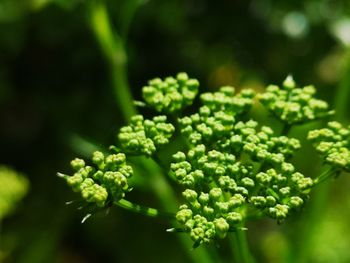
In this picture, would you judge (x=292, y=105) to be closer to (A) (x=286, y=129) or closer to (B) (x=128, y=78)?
(A) (x=286, y=129)

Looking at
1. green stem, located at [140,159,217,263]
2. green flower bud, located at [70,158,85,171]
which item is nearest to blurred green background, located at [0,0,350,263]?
green stem, located at [140,159,217,263]

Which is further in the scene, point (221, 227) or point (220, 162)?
point (220, 162)

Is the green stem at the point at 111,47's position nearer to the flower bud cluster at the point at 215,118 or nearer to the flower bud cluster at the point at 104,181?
the flower bud cluster at the point at 215,118

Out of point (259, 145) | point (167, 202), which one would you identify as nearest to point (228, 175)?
point (259, 145)

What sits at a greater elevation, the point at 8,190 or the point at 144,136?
the point at 8,190

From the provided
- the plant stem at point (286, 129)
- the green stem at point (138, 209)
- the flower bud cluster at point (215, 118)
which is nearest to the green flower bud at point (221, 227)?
the green stem at point (138, 209)

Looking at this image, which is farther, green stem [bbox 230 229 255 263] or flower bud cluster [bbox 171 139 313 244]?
green stem [bbox 230 229 255 263]

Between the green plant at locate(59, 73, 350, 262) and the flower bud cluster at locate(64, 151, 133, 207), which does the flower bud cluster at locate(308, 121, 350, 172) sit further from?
the flower bud cluster at locate(64, 151, 133, 207)
